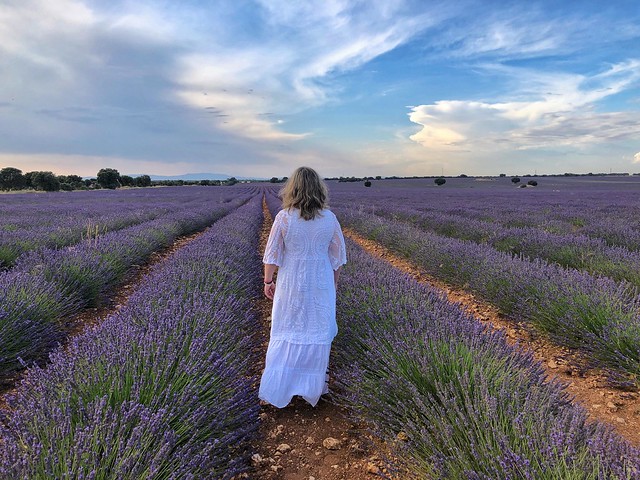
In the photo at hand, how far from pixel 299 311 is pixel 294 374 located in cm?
40

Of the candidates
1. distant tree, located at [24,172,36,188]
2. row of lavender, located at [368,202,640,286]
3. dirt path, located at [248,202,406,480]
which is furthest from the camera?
distant tree, located at [24,172,36,188]

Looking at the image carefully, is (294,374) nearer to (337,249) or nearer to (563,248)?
(337,249)

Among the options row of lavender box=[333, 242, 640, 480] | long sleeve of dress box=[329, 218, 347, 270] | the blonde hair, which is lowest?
row of lavender box=[333, 242, 640, 480]

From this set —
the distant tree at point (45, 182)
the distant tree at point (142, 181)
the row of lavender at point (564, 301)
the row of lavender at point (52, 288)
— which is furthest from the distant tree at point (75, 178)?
the row of lavender at point (564, 301)

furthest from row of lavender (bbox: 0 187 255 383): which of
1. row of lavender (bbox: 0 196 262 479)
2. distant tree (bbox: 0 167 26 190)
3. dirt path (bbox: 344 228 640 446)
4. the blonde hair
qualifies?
distant tree (bbox: 0 167 26 190)

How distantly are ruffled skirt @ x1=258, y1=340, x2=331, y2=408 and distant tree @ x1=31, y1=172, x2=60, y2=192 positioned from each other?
56377 mm

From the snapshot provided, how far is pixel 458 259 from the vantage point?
5.66 m

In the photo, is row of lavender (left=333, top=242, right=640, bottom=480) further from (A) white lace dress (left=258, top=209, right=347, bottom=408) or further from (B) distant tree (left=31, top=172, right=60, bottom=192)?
(B) distant tree (left=31, top=172, right=60, bottom=192)

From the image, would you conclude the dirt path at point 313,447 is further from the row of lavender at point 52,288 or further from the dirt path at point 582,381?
the row of lavender at point 52,288

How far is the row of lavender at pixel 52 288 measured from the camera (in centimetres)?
296

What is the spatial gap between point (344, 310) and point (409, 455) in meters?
1.49

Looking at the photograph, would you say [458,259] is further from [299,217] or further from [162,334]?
[162,334]

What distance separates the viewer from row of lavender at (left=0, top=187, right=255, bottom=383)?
296cm

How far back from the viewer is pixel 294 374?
242 cm
